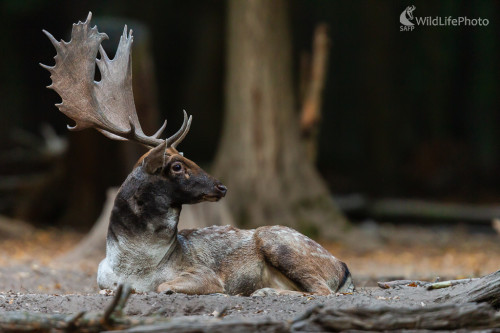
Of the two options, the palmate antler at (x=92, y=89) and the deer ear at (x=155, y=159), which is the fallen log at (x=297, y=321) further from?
the palmate antler at (x=92, y=89)

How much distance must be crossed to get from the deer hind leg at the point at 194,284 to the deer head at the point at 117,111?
58cm

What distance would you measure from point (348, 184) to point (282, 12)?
968 cm

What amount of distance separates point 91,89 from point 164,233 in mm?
1389

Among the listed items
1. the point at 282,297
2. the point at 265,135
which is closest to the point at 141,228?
the point at 282,297

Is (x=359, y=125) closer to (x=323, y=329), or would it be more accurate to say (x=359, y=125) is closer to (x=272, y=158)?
(x=272, y=158)

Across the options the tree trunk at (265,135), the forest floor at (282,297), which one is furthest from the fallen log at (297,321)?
the tree trunk at (265,135)

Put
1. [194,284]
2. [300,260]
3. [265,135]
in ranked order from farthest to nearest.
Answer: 1. [265,135]
2. [300,260]
3. [194,284]

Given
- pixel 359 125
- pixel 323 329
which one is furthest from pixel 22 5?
pixel 323 329

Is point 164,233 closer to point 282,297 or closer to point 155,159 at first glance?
point 155,159

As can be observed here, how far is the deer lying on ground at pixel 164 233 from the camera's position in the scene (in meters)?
6.07

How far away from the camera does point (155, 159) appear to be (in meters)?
6.01

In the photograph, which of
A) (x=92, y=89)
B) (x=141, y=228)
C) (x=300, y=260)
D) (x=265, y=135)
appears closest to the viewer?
(x=141, y=228)

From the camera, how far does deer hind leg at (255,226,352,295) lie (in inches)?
246

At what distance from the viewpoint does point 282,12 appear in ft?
44.8
